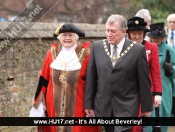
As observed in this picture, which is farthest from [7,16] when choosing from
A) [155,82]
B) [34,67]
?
[155,82]

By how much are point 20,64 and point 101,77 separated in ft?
7.73

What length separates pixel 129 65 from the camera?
5723 mm

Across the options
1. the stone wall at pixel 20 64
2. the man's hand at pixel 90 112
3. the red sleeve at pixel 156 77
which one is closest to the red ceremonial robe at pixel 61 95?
the man's hand at pixel 90 112

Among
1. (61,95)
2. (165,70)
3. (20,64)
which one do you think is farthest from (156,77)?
(20,64)

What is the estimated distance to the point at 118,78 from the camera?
5.70 metres

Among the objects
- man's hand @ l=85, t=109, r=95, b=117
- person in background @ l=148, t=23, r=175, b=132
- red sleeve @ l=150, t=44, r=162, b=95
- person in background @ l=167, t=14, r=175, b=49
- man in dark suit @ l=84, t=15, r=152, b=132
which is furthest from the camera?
person in background @ l=167, t=14, r=175, b=49

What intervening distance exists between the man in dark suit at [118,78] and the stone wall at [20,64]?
6.23ft

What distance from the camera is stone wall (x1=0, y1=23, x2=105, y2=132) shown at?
7414mm

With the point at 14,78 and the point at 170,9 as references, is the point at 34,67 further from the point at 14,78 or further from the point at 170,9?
the point at 170,9

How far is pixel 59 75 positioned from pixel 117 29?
0.90m

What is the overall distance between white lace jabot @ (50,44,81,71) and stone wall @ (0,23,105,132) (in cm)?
141

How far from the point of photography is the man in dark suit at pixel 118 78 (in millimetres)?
5719

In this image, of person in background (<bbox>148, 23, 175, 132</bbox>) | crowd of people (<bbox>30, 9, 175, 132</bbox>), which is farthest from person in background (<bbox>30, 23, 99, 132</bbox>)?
person in background (<bbox>148, 23, 175, 132</bbox>)

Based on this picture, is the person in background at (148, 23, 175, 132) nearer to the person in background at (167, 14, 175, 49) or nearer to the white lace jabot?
the person in background at (167, 14, 175, 49)
